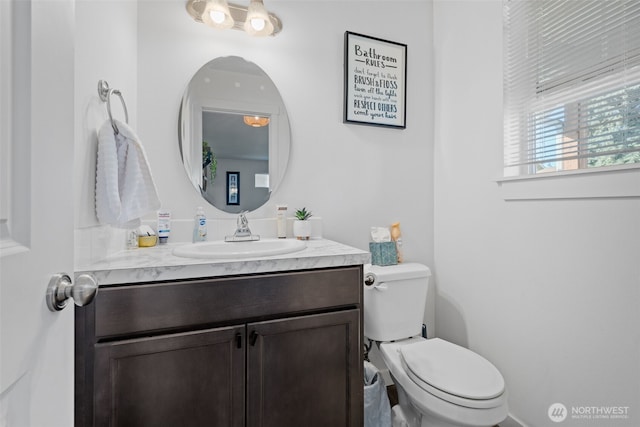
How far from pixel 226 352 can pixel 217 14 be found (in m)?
1.43

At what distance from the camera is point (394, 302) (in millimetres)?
1486

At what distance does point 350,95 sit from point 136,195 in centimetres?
122

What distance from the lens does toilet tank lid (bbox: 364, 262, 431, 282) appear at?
1461mm

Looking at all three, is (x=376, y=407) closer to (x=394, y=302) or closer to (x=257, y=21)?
(x=394, y=302)

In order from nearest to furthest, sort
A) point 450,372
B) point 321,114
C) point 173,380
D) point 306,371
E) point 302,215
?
1. point 173,380
2. point 306,371
3. point 450,372
4. point 302,215
5. point 321,114

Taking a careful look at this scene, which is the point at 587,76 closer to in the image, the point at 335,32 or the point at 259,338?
the point at 335,32

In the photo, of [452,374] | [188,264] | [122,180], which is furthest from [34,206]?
[452,374]

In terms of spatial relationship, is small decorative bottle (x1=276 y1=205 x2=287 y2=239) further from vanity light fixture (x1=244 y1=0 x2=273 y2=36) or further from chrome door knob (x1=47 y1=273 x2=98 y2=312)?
chrome door knob (x1=47 y1=273 x2=98 y2=312)

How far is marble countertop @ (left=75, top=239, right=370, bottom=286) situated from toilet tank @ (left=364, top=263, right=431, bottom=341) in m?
0.34

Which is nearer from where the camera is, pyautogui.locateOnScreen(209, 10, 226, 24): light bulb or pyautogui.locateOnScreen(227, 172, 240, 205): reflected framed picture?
pyautogui.locateOnScreen(209, 10, 226, 24): light bulb

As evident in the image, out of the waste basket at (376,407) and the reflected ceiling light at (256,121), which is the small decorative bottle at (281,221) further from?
the waste basket at (376,407)

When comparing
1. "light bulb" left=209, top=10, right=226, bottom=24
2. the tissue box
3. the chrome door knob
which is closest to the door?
the chrome door knob

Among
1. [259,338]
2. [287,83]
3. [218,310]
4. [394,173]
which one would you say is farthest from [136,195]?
[394,173]

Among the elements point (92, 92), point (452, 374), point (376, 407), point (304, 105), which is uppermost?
point (304, 105)
